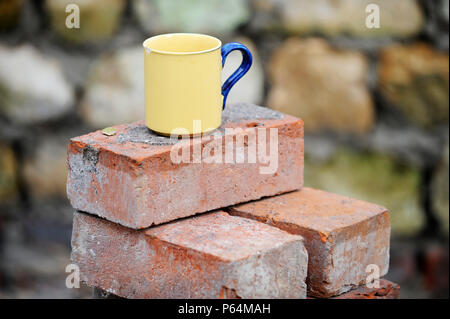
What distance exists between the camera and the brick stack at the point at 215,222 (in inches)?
53.8

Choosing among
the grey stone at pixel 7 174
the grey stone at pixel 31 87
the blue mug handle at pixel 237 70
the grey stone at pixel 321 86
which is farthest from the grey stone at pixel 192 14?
the blue mug handle at pixel 237 70

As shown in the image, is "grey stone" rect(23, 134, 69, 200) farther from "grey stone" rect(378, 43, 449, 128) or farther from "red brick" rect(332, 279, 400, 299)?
"red brick" rect(332, 279, 400, 299)

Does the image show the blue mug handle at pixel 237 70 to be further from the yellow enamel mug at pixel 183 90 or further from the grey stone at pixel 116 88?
the grey stone at pixel 116 88

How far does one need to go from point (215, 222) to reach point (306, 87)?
0.78 meters

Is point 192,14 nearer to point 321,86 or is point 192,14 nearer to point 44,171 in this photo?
→ point 321,86

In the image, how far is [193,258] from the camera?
1354mm

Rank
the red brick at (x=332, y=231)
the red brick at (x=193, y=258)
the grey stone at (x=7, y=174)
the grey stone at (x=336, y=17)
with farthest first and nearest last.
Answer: the grey stone at (x=7, y=174) → the grey stone at (x=336, y=17) → the red brick at (x=332, y=231) → the red brick at (x=193, y=258)

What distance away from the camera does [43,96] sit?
Answer: 217 cm

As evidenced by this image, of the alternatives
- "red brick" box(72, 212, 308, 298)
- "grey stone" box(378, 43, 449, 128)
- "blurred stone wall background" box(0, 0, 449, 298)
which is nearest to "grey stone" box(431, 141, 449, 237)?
"blurred stone wall background" box(0, 0, 449, 298)

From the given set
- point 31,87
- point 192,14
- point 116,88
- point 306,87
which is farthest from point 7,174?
point 306,87

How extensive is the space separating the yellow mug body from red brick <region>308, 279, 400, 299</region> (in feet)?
1.16

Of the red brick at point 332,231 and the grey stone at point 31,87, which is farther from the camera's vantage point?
the grey stone at point 31,87

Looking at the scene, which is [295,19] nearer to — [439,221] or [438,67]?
[438,67]

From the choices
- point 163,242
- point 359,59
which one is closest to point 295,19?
point 359,59
